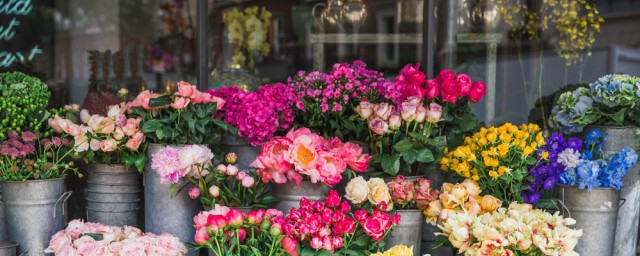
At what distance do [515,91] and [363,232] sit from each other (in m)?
1.69

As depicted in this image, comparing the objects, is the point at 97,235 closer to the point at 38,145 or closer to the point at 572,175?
the point at 38,145

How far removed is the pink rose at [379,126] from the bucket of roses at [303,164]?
73mm

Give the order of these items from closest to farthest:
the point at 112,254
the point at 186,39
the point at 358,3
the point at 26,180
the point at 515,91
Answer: the point at 112,254 < the point at 26,180 < the point at 515,91 < the point at 358,3 < the point at 186,39

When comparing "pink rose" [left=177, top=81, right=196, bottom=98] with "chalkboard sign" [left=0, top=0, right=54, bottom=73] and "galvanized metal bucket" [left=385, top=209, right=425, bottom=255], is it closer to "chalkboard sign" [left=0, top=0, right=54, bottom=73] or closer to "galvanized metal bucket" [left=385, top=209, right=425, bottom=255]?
"galvanized metal bucket" [left=385, top=209, right=425, bottom=255]

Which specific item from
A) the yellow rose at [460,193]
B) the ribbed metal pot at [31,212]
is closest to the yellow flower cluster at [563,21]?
the yellow rose at [460,193]

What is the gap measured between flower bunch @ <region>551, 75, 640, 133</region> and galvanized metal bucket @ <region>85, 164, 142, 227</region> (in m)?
1.34

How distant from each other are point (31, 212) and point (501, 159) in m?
1.31

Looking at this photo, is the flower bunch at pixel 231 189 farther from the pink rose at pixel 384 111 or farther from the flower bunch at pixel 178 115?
the pink rose at pixel 384 111

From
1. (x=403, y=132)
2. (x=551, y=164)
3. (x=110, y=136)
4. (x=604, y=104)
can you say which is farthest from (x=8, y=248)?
(x=604, y=104)

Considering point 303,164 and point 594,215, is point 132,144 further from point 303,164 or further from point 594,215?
point 594,215

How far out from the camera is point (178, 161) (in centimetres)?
166

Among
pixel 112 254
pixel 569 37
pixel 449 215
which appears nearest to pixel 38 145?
pixel 112 254

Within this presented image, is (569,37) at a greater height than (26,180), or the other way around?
(569,37)

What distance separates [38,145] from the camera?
6.24 ft
